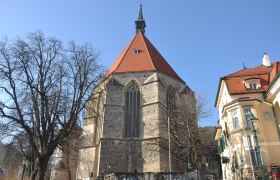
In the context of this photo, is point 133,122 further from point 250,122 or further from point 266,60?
point 266,60

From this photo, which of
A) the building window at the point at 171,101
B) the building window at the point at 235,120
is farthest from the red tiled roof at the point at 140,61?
the building window at the point at 235,120

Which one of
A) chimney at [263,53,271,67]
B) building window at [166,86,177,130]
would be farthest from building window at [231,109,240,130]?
building window at [166,86,177,130]

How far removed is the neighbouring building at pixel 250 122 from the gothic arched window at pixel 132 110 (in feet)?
28.9

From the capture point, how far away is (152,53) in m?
33.5

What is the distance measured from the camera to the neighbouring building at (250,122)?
627 inches

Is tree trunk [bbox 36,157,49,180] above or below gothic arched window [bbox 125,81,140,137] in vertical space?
below

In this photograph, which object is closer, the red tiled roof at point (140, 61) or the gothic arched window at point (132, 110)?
the gothic arched window at point (132, 110)

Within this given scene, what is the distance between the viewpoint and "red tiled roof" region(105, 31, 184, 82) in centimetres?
2946

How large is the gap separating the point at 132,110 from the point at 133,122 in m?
1.26

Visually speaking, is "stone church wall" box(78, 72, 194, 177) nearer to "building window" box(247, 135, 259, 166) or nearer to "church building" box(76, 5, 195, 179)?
"church building" box(76, 5, 195, 179)

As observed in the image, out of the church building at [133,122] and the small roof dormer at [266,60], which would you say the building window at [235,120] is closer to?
the church building at [133,122]

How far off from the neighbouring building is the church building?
5524 mm

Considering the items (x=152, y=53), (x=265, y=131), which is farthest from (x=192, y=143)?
(x=152, y=53)

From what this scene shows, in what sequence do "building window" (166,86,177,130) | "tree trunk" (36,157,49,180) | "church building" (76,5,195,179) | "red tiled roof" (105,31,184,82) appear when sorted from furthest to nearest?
"red tiled roof" (105,31,184,82)
"building window" (166,86,177,130)
"church building" (76,5,195,179)
"tree trunk" (36,157,49,180)
